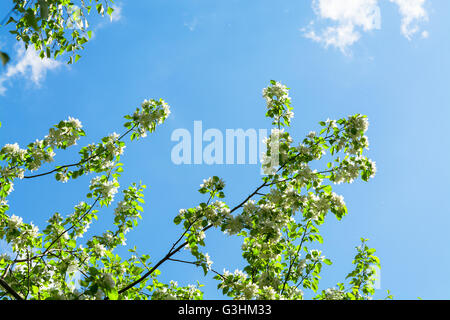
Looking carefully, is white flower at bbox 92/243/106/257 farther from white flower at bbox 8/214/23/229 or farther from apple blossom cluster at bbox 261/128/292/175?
apple blossom cluster at bbox 261/128/292/175

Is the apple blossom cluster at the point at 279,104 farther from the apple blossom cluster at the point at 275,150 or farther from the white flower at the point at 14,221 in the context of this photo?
the white flower at the point at 14,221

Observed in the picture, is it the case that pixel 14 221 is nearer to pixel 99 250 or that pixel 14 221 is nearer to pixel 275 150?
pixel 99 250

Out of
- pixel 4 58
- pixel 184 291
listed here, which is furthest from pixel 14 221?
pixel 4 58

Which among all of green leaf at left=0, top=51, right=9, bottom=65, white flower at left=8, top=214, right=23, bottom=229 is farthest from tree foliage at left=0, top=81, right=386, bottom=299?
green leaf at left=0, top=51, right=9, bottom=65

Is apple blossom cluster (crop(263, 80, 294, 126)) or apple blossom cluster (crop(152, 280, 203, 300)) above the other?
apple blossom cluster (crop(263, 80, 294, 126))

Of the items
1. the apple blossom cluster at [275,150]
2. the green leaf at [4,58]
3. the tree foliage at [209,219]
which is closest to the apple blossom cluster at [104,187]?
the tree foliage at [209,219]

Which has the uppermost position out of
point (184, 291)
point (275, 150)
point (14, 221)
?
point (275, 150)

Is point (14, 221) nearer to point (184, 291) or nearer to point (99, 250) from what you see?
point (99, 250)

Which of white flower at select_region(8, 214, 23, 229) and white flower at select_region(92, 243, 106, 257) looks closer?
white flower at select_region(8, 214, 23, 229)

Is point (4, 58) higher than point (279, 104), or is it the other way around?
point (279, 104)

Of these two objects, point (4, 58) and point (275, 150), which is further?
point (275, 150)
